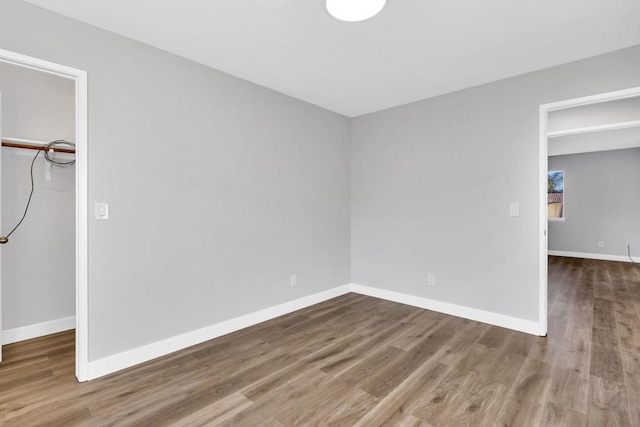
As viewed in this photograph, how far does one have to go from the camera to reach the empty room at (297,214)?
194 centimetres

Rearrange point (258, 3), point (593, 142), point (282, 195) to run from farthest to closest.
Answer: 1. point (593, 142)
2. point (282, 195)
3. point (258, 3)

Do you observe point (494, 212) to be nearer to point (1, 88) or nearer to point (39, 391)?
point (39, 391)

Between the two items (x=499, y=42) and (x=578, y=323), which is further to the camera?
(x=578, y=323)

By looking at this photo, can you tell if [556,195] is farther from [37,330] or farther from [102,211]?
[37,330]

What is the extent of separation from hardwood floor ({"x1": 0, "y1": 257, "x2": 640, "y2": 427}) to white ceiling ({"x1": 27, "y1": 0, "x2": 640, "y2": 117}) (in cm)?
243

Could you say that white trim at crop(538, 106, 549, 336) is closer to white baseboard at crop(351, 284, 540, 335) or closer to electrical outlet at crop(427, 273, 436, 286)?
white baseboard at crop(351, 284, 540, 335)

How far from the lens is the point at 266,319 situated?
10.6ft

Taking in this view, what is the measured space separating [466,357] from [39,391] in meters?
2.98

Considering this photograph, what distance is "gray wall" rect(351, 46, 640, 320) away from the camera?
113 inches

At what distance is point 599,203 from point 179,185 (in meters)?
8.44

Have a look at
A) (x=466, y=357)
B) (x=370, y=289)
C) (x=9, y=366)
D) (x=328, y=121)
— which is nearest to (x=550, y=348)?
(x=466, y=357)

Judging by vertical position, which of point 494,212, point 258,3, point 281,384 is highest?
point 258,3

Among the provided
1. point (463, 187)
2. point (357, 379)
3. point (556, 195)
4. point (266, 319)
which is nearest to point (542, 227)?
point (463, 187)

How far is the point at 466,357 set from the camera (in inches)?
96.1
